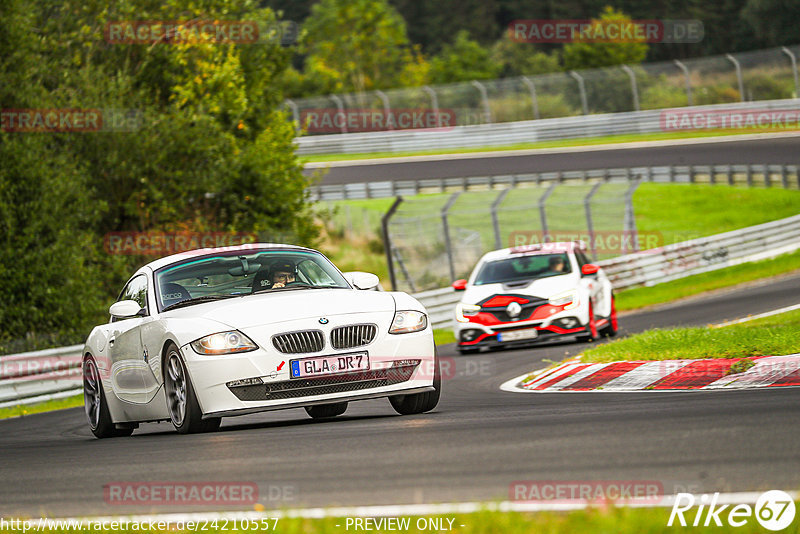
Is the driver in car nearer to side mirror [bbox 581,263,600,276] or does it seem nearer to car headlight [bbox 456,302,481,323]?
car headlight [bbox 456,302,481,323]

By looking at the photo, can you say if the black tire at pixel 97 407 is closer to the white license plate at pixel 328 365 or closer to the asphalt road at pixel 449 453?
the asphalt road at pixel 449 453

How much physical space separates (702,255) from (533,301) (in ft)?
45.0

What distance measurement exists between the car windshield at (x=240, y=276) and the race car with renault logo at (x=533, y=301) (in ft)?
24.6

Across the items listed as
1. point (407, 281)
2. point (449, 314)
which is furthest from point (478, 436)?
point (407, 281)

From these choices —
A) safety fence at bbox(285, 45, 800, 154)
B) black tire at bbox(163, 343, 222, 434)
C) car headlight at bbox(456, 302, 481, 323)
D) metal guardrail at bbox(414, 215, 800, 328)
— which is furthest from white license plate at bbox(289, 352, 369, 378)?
safety fence at bbox(285, 45, 800, 154)

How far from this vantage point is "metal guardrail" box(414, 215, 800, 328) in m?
28.7

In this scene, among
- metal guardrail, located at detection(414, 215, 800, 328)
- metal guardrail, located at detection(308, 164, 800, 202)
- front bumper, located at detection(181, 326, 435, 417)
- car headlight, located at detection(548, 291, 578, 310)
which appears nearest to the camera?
front bumper, located at detection(181, 326, 435, 417)

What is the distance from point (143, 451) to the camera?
8125 mm

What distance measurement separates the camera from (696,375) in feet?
32.7

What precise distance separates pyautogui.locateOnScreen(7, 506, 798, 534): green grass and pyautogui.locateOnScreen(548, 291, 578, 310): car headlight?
486 inches

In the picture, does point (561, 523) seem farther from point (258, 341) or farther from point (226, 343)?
point (226, 343)

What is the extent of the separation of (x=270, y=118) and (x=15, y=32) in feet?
31.3

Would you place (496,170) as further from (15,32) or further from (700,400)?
(700,400)

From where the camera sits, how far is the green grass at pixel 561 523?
4.23m
